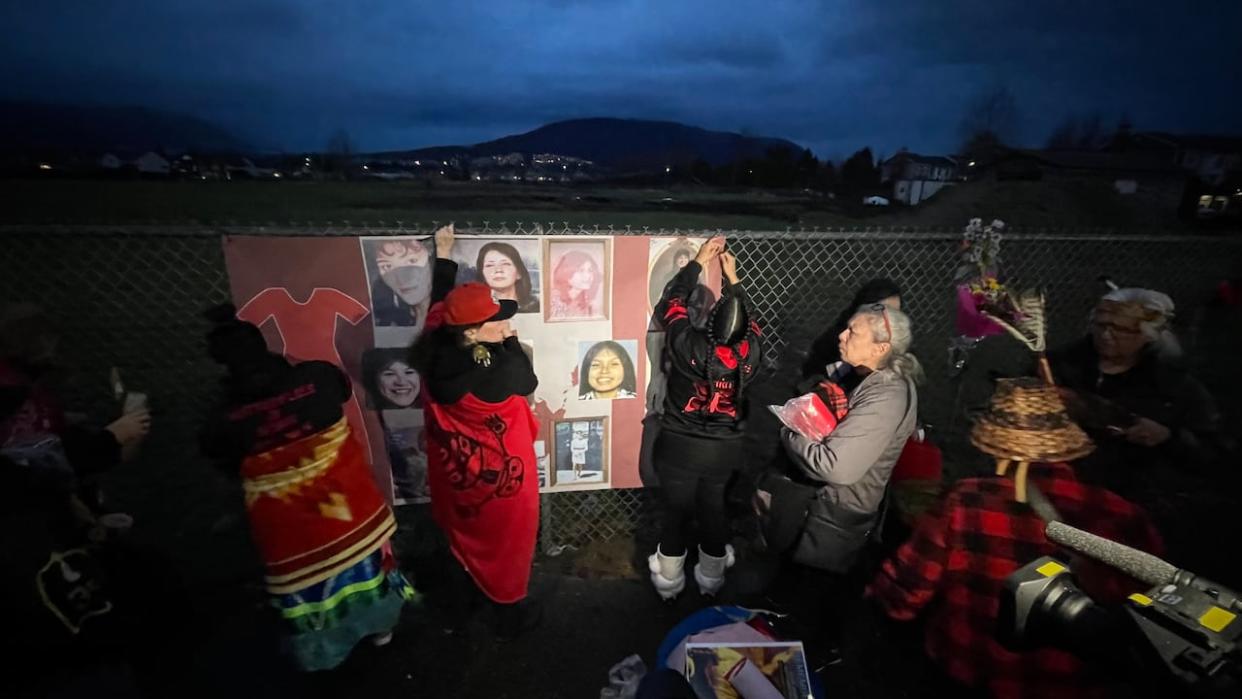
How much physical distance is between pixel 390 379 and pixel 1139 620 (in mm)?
3795


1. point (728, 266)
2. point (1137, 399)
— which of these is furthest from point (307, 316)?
point (1137, 399)

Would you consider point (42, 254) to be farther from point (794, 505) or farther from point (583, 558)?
point (794, 505)

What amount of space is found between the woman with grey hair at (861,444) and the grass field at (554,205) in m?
16.5

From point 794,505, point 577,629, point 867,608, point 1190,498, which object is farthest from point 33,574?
point 1190,498

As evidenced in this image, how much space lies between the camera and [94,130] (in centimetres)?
5000

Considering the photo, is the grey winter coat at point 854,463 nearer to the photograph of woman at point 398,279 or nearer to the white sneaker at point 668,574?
the white sneaker at point 668,574

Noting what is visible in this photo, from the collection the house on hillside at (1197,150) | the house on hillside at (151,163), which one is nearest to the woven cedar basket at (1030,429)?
the house on hillside at (151,163)

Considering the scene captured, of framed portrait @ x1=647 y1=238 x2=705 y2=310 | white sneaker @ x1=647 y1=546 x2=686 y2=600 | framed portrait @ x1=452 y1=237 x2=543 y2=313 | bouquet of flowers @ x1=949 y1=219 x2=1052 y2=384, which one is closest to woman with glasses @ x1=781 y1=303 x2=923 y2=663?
bouquet of flowers @ x1=949 y1=219 x2=1052 y2=384

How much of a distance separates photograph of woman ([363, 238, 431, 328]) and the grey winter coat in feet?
8.20

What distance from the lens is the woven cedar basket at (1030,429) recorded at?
7.78ft

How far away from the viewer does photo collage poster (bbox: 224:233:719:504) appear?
3518 mm

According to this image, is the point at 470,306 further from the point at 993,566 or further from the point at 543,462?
the point at 993,566

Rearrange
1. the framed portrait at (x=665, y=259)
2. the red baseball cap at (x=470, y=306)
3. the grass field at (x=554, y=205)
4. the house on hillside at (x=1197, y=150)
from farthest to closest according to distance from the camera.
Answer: the house on hillside at (x=1197, y=150) → the grass field at (x=554, y=205) → the framed portrait at (x=665, y=259) → the red baseball cap at (x=470, y=306)

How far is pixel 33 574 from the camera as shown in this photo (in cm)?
212
